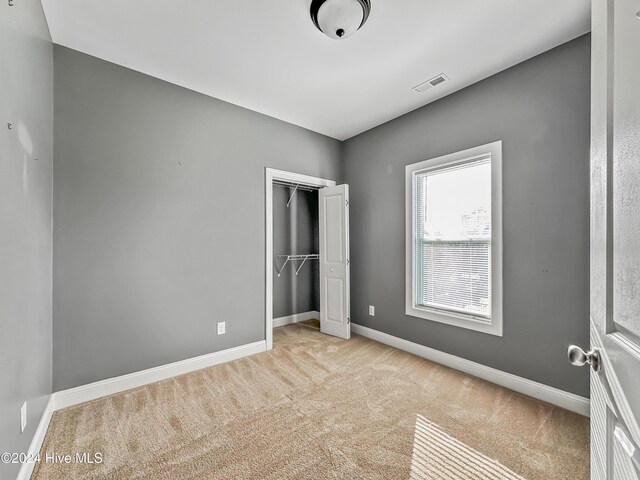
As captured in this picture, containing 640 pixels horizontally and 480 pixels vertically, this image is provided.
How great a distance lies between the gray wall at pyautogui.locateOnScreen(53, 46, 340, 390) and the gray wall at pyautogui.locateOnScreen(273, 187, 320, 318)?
107 cm

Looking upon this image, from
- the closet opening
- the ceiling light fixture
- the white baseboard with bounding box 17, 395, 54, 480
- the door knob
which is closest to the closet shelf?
the closet opening

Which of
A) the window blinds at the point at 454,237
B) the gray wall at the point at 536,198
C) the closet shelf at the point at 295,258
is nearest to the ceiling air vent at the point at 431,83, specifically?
the gray wall at the point at 536,198

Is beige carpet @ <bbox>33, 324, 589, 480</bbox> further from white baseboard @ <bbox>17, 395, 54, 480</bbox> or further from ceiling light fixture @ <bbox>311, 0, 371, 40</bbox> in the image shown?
ceiling light fixture @ <bbox>311, 0, 371, 40</bbox>

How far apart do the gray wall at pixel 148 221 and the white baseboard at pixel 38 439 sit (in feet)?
0.58

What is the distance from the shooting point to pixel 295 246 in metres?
4.55

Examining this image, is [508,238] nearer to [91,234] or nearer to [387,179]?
[387,179]

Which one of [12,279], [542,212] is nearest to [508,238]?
[542,212]

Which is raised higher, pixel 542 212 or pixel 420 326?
pixel 542 212

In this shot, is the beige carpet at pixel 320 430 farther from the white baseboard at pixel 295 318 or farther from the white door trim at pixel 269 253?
the white baseboard at pixel 295 318

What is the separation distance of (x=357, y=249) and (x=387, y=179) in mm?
1001

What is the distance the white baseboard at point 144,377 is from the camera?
217 centimetres

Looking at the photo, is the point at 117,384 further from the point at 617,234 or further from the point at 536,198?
the point at 536,198

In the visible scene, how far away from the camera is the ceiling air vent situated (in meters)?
2.57

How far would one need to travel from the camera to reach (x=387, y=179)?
3479 millimetres
